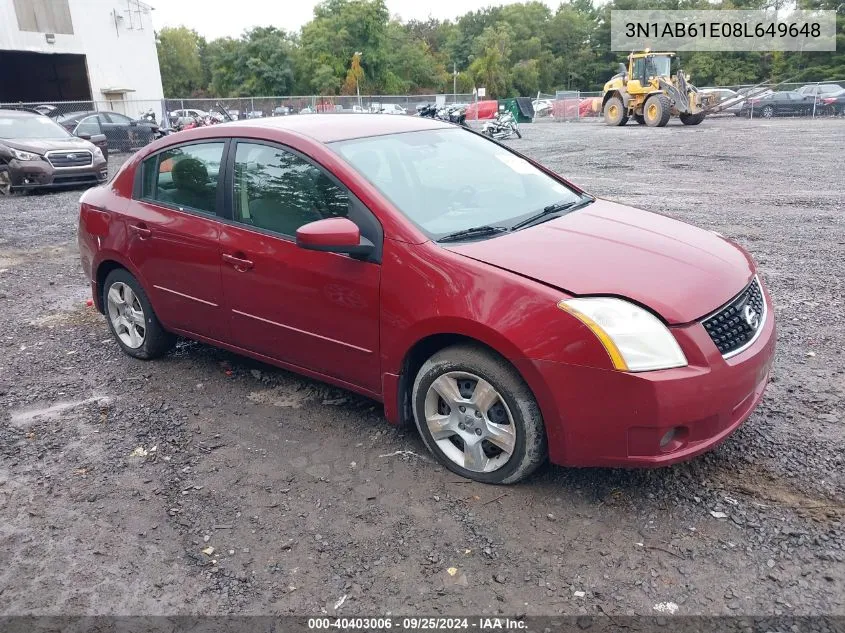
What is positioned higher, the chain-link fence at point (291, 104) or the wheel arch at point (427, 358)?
the chain-link fence at point (291, 104)

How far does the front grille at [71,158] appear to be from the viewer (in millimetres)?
13797

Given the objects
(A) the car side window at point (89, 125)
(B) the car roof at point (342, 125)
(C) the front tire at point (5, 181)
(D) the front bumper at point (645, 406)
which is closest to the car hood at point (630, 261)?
(D) the front bumper at point (645, 406)

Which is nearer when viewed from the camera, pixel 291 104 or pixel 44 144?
pixel 44 144

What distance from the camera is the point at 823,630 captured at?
2.35 m

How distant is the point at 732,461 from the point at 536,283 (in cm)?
140

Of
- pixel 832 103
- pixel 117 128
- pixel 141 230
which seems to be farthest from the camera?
pixel 832 103

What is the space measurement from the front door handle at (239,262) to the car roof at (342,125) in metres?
0.77

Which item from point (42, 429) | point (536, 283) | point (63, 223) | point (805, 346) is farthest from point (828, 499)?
point (63, 223)

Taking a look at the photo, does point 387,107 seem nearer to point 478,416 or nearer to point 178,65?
point 478,416

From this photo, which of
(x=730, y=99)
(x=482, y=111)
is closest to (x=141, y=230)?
(x=482, y=111)

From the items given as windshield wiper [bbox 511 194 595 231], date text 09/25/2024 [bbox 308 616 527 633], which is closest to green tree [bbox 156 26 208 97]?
windshield wiper [bbox 511 194 595 231]

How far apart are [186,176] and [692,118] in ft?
89.5

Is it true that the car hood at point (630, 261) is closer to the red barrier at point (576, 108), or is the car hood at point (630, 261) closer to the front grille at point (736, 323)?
the front grille at point (736, 323)

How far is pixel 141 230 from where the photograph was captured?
457cm
